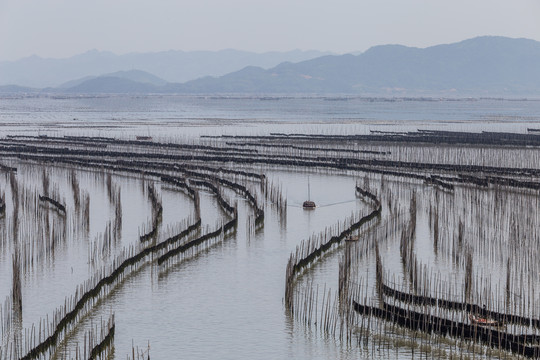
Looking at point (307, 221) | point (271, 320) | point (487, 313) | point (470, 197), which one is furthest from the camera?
point (470, 197)

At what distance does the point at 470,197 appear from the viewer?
123 feet

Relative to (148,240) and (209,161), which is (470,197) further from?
(209,161)

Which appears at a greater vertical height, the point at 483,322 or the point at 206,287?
the point at 483,322

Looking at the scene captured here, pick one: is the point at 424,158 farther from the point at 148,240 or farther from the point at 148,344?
the point at 148,344

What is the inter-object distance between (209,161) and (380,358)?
117 feet

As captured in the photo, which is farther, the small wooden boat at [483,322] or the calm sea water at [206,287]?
the calm sea water at [206,287]

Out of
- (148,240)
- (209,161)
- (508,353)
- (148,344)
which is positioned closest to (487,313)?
(508,353)

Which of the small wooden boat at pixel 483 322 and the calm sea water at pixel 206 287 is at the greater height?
the small wooden boat at pixel 483 322

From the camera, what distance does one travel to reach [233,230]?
3084 centimetres

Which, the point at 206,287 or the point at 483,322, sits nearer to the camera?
the point at 483,322

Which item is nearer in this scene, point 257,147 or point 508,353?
point 508,353

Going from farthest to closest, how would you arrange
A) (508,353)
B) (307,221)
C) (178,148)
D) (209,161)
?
(178,148) < (209,161) < (307,221) < (508,353)

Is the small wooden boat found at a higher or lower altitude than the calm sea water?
higher

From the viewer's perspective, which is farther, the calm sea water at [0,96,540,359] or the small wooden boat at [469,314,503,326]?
the calm sea water at [0,96,540,359]
